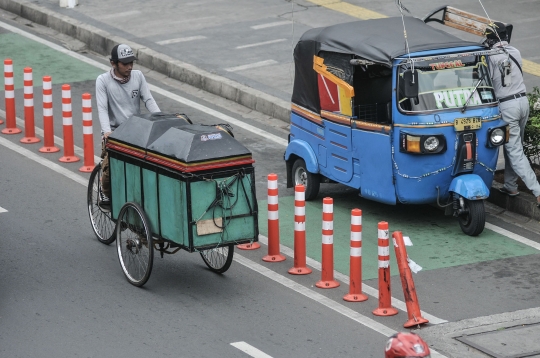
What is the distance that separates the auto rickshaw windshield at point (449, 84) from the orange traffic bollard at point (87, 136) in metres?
4.17

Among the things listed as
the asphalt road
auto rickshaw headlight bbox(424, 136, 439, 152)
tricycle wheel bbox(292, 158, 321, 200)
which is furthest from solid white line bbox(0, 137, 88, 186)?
auto rickshaw headlight bbox(424, 136, 439, 152)

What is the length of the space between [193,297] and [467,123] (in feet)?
11.6

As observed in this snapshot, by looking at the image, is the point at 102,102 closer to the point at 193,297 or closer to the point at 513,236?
the point at 193,297

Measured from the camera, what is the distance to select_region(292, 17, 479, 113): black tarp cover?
12008mm

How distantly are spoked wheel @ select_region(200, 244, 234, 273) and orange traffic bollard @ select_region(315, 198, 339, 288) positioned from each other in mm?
865

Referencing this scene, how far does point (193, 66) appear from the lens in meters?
18.4

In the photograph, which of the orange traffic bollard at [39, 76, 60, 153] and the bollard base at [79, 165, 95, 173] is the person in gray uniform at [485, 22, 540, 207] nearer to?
the bollard base at [79, 165, 95, 173]

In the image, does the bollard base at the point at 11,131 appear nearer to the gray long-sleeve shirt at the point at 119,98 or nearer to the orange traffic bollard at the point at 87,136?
the orange traffic bollard at the point at 87,136

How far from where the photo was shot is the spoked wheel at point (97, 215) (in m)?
11.7

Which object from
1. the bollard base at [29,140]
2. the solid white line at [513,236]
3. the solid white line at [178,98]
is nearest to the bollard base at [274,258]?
the solid white line at [513,236]

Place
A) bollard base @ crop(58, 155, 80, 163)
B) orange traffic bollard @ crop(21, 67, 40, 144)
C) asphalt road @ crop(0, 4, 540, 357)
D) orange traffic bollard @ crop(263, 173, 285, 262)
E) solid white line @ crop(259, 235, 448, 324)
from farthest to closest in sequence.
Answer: orange traffic bollard @ crop(21, 67, 40, 144), bollard base @ crop(58, 155, 80, 163), orange traffic bollard @ crop(263, 173, 285, 262), solid white line @ crop(259, 235, 448, 324), asphalt road @ crop(0, 4, 540, 357)

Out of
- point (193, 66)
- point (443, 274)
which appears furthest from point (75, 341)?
point (193, 66)

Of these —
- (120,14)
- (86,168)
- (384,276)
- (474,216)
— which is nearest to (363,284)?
(384,276)

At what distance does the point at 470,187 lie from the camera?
459 inches
